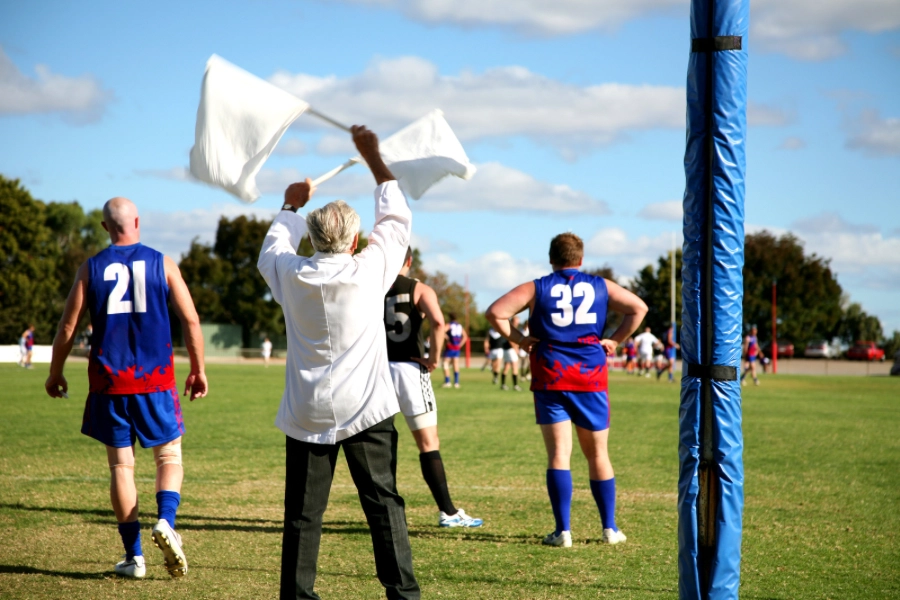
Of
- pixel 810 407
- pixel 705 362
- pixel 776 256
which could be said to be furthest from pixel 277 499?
pixel 776 256

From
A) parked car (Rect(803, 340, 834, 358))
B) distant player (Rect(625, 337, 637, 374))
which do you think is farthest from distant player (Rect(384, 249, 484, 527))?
parked car (Rect(803, 340, 834, 358))

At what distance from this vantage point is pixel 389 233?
412cm

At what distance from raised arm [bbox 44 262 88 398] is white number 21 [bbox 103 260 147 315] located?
0.15 metres

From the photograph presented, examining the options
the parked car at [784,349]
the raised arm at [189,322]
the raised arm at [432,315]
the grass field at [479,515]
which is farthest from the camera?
the parked car at [784,349]

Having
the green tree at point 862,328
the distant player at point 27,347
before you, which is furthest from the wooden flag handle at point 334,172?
the green tree at point 862,328

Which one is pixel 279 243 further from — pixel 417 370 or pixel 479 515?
pixel 479 515

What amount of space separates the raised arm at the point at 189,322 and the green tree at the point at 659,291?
221 feet

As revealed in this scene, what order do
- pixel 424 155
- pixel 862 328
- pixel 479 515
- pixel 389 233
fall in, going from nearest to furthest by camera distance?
pixel 389 233
pixel 424 155
pixel 479 515
pixel 862 328

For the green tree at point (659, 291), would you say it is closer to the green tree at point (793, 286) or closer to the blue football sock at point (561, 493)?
the green tree at point (793, 286)

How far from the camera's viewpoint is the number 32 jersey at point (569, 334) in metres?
6.16

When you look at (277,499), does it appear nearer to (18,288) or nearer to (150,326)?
(150,326)

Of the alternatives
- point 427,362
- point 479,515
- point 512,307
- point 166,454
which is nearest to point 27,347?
point 479,515

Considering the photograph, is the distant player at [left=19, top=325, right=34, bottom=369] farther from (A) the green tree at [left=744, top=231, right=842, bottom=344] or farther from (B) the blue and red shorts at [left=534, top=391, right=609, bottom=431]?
(A) the green tree at [left=744, top=231, right=842, bottom=344]

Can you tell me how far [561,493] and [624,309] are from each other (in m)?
1.41
